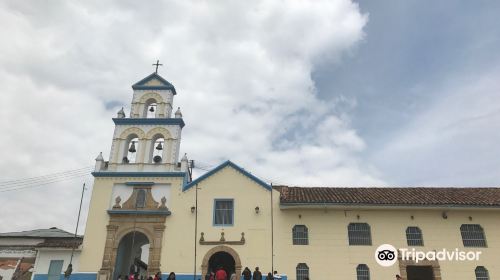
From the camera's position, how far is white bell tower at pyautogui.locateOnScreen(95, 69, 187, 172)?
75.5 feet

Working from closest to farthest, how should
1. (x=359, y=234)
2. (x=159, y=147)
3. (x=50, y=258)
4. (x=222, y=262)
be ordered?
(x=359, y=234) < (x=50, y=258) < (x=222, y=262) < (x=159, y=147)

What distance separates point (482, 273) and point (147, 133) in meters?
19.6

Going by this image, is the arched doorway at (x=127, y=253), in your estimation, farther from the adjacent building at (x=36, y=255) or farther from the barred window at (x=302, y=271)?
the barred window at (x=302, y=271)

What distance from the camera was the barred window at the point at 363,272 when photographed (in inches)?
791

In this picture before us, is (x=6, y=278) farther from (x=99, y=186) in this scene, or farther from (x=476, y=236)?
(x=476, y=236)

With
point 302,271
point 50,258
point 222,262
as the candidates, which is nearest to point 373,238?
point 302,271

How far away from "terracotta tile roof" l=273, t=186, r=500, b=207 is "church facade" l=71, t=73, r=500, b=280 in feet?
0.19

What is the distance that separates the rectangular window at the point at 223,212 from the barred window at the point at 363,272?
7003 millimetres

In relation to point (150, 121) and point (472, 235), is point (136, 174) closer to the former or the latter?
point (150, 121)

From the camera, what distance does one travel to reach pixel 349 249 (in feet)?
67.6

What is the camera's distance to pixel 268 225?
69.9 ft

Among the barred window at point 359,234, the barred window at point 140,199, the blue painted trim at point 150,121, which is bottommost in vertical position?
the barred window at point 359,234

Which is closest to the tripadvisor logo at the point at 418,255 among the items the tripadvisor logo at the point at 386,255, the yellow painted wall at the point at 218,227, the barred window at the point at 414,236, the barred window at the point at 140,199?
the tripadvisor logo at the point at 386,255

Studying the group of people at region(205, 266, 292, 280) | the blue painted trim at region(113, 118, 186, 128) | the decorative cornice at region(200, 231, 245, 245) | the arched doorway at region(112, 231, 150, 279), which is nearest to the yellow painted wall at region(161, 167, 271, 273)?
the decorative cornice at region(200, 231, 245, 245)
